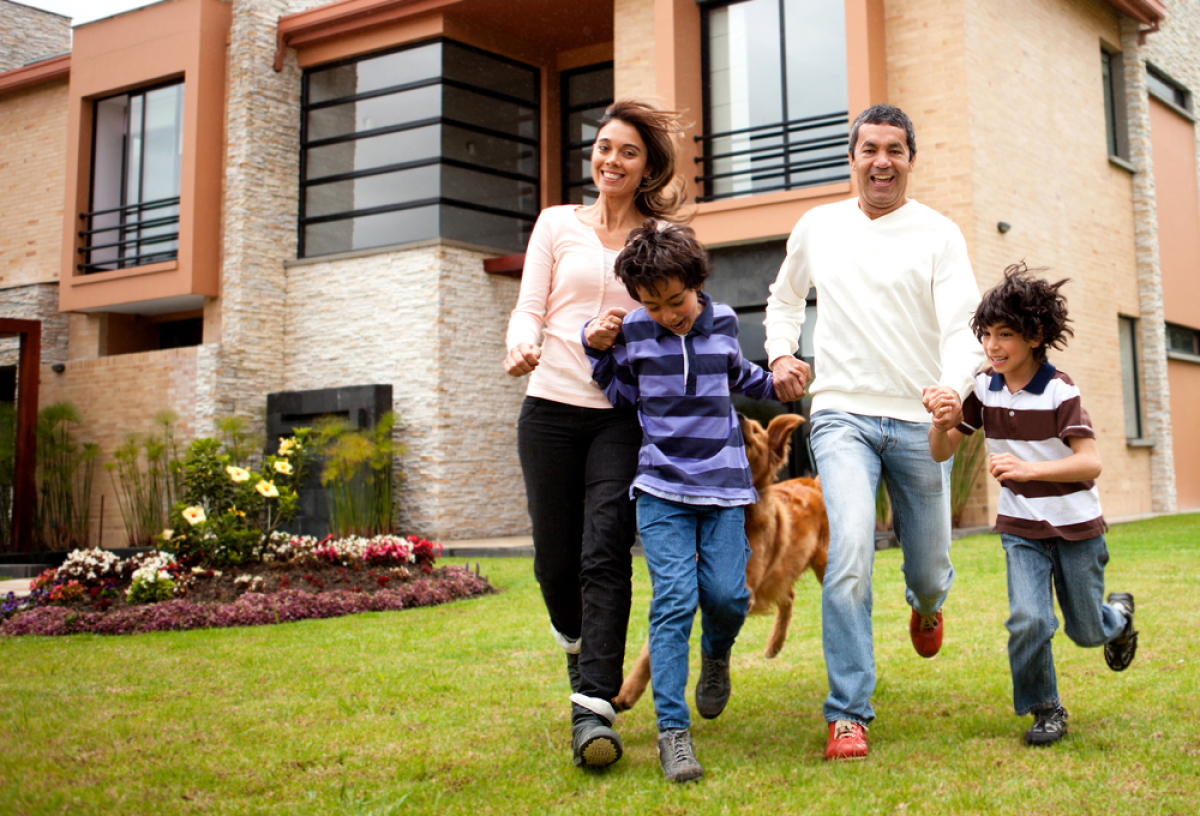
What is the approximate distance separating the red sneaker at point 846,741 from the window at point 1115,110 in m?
16.8

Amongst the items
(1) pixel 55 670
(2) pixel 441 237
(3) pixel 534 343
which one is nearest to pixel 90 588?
(1) pixel 55 670

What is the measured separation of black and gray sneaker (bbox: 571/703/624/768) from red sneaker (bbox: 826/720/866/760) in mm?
680

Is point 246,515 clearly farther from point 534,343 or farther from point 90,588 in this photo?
point 534,343

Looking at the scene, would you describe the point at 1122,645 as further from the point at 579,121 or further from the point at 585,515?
the point at 579,121

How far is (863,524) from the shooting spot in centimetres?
349

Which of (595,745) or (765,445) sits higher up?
(765,445)

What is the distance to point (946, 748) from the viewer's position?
3.35 meters

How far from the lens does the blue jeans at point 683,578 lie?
3270mm

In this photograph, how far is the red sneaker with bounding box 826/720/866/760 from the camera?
325 centimetres

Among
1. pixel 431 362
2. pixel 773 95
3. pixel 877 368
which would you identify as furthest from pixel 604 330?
pixel 431 362

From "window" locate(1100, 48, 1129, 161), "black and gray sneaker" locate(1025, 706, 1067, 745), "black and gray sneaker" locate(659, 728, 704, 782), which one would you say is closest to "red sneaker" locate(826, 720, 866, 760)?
"black and gray sneaker" locate(659, 728, 704, 782)

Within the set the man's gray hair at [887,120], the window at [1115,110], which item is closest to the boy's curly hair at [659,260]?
the man's gray hair at [887,120]

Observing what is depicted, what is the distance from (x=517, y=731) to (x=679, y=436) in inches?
51.7

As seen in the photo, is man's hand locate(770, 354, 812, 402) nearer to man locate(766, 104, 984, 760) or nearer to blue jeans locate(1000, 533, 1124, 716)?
man locate(766, 104, 984, 760)
